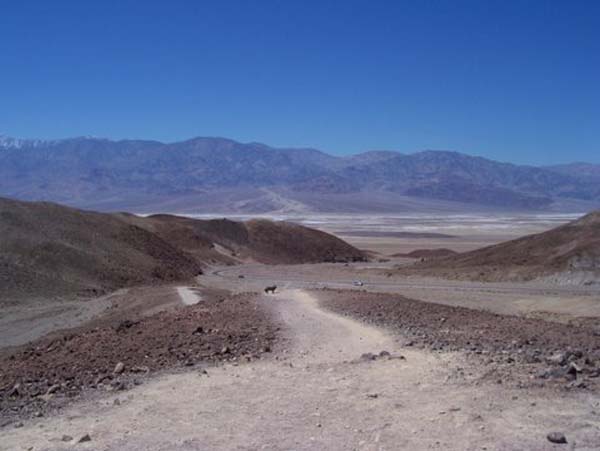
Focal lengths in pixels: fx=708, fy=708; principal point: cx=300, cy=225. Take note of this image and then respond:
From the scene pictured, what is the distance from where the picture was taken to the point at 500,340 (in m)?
13.0

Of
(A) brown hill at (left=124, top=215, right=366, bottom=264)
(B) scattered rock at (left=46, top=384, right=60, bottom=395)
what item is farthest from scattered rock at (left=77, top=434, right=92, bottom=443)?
(A) brown hill at (left=124, top=215, right=366, bottom=264)

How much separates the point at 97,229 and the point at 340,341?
30765 mm

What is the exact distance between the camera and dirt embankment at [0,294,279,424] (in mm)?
10391

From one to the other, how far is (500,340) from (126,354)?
6.80 metres

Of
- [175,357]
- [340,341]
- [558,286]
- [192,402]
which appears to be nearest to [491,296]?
[558,286]

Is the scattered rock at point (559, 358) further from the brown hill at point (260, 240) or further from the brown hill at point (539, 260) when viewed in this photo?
the brown hill at point (260, 240)

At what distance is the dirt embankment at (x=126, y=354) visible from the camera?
1039 centimetres

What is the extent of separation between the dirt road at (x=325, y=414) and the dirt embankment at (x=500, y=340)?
2.15 feet

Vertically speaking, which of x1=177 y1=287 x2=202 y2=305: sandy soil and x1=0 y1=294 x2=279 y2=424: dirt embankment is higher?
x1=0 y1=294 x2=279 y2=424: dirt embankment

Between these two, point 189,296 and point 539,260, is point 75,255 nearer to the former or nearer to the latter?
point 189,296

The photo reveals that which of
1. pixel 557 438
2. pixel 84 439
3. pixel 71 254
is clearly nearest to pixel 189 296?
pixel 71 254

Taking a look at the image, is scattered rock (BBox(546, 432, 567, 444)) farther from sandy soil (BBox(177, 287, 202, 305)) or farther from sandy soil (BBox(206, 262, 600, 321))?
sandy soil (BBox(177, 287, 202, 305))

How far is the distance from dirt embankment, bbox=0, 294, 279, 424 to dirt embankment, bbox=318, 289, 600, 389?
109 inches

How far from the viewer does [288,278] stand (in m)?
44.9
